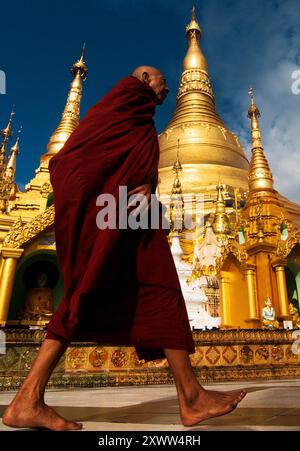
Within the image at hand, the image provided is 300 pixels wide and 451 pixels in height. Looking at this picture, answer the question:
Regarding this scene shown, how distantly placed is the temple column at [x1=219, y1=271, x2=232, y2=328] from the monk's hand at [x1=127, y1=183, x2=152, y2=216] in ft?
29.1

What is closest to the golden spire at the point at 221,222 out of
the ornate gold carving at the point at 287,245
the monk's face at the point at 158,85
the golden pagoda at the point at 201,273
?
the golden pagoda at the point at 201,273

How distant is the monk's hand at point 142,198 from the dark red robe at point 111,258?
0.03 m

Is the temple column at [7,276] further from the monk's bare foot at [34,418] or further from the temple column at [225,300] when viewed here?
the monk's bare foot at [34,418]

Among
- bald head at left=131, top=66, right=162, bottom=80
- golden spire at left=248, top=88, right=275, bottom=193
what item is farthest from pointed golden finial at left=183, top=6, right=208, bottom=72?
bald head at left=131, top=66, right=162, bottom=80

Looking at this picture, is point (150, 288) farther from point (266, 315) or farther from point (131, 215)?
point (266, 315)

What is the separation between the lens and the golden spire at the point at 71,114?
567 inches

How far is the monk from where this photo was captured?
60.2 inches

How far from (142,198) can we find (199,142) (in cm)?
2374

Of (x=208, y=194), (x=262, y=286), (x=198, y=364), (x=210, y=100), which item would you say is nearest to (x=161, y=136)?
(x=210, y=100)

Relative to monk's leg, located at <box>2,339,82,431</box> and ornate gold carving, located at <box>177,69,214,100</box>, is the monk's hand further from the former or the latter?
ornate gold carving, located at <box>177,69,214,100</box>

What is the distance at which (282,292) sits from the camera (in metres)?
10.2

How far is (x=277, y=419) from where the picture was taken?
1597 millimetres

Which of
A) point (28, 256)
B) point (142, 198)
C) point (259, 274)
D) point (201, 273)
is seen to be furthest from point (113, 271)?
point (201, 273)
